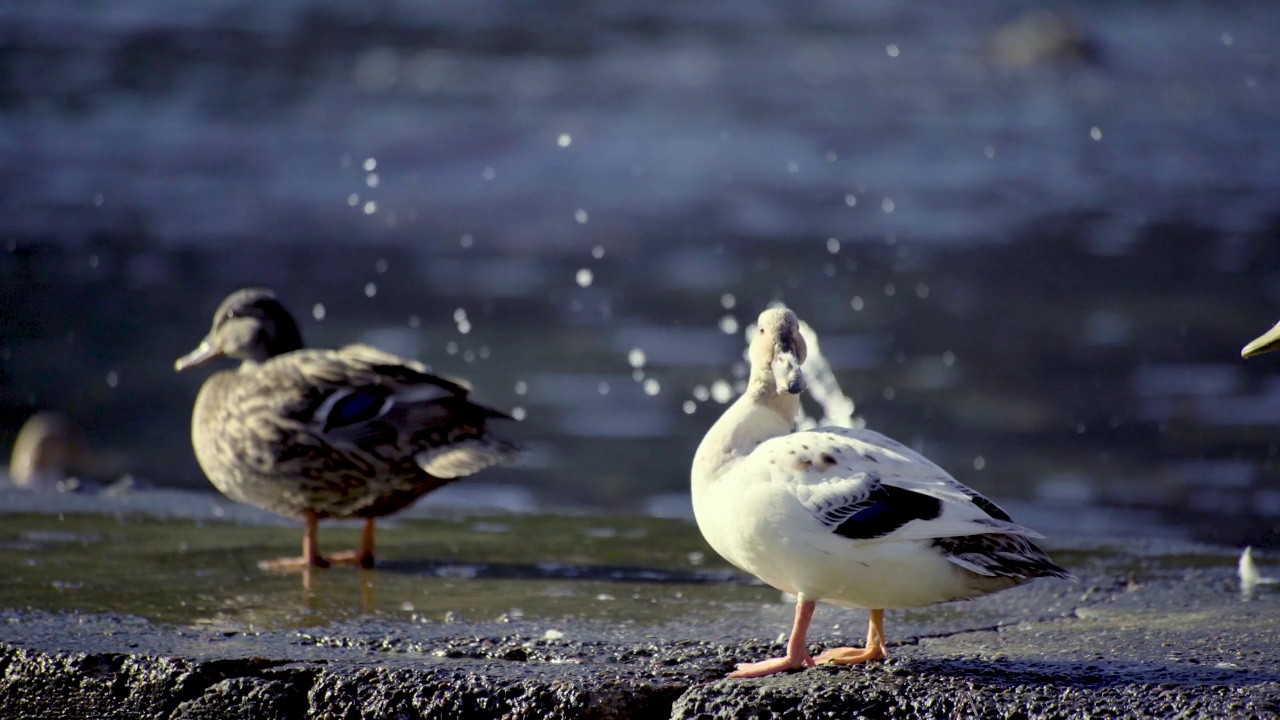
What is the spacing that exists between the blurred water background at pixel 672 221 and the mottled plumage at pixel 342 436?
2070 mm

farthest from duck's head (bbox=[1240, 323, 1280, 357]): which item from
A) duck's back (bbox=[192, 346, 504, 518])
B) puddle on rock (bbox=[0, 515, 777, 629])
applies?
duck's back (bbox=[192, 346, 504, 518])

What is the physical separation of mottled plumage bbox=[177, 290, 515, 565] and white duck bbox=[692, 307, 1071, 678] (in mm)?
1960

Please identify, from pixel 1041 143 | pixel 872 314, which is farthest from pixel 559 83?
pixel 872 314

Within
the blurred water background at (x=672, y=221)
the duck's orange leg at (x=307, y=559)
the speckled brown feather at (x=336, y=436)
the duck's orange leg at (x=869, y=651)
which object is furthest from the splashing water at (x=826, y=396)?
the duck's orange leg at (x=869, y=651)

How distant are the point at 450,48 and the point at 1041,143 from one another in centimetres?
1102

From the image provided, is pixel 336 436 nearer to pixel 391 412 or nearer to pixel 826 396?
pixel 391 412

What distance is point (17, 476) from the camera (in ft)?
30.6

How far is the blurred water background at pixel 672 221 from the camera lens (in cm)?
1045

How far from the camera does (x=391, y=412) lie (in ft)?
19.4

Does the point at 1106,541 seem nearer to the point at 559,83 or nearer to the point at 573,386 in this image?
the point at 573,386

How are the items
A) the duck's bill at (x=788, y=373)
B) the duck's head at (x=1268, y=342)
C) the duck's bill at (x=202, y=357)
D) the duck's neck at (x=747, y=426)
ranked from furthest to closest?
the duck's bill at (x=202, y=357)
the duck's head at (x=1268, y=342)
the duck's neck at (x=747, y=426)
the duck's bill at (x=788, y=373)

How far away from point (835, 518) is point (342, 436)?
2.56m

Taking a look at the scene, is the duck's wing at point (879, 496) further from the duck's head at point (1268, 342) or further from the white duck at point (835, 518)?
the duck's head at point (1268, 342)

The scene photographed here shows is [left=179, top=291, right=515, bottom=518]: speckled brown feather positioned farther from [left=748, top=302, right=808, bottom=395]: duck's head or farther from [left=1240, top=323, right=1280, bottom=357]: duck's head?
[left=1240, top=323, right=1280, bottom=357]: duck's head
